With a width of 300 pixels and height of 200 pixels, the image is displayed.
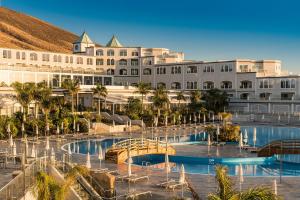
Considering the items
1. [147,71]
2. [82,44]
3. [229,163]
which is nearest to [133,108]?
[147,71]

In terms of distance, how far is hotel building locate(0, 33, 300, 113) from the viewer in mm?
67312

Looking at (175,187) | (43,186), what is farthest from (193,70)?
(43,186)

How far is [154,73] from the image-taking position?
279ft

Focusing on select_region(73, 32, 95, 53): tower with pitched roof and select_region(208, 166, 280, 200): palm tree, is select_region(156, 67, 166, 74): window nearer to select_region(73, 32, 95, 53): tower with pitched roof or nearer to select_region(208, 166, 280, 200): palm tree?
select_region(73, 32, 95, 53): tower with pitched roof

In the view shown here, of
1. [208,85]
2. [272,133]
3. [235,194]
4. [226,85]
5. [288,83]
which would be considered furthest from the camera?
[208,85]

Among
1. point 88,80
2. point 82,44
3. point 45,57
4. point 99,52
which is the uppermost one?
point 82,44

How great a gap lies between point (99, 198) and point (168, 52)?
77210 mm

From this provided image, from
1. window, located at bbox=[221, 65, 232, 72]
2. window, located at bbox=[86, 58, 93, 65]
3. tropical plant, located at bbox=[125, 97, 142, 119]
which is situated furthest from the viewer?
window, located at bbox=[86, 58, 93, 65]

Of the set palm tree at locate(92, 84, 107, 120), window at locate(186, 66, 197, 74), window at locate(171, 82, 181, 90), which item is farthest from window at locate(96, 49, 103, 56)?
palm tree at locate(92, 84, 107, 120)

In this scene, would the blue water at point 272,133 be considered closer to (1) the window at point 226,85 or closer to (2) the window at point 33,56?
(1) the window at point 226,85

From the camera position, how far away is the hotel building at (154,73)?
67.3 metres

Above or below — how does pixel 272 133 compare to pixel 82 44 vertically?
below

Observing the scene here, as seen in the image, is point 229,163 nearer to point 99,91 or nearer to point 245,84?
point 99,91

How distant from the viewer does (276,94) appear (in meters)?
70.2
